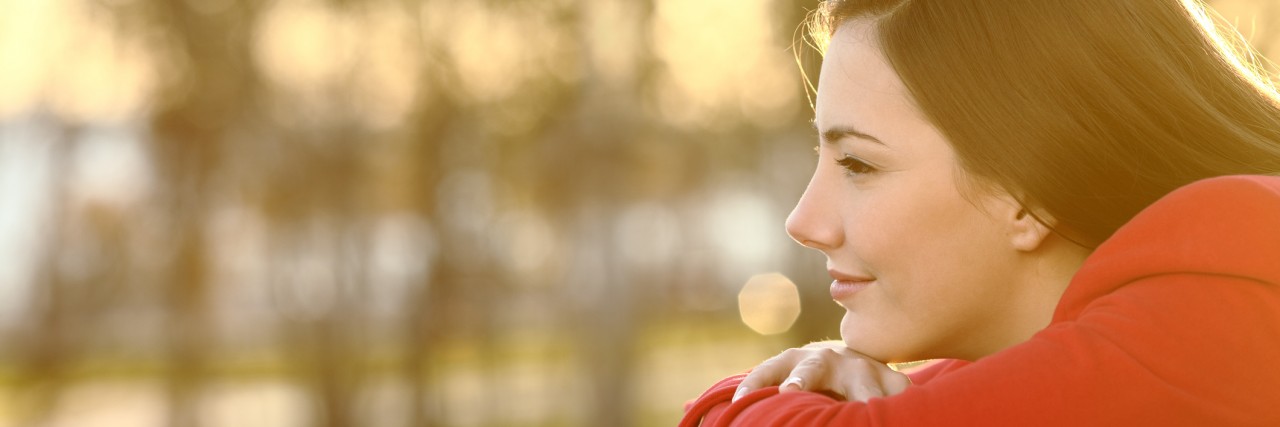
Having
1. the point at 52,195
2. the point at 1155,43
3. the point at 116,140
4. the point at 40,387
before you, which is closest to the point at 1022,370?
the point at 1155,43

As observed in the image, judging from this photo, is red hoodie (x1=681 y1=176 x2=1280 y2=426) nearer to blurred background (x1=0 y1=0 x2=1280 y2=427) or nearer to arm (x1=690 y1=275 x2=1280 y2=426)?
arm (x1=690 y1=275 x2=1280 y2=426)

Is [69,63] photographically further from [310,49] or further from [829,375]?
[829,375]

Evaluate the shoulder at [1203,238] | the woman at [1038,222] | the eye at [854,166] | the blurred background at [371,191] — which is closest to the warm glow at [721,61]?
the blurred background at [371,191]

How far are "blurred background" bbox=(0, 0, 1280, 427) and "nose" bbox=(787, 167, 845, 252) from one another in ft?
28.0

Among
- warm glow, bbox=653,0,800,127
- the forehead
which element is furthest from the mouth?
warm glow, bbox=653,0,800,127

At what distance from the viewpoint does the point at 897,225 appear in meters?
1.57

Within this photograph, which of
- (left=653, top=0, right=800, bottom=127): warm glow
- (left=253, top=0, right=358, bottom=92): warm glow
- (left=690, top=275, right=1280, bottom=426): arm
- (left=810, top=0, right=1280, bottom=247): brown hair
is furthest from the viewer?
(left=653, top=0, right=800, bottom=127): warm glow

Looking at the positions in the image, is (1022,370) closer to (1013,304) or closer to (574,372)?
(1013,304)

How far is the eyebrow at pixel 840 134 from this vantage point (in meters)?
1.56

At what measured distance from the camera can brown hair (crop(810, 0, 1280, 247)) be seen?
1.48 m

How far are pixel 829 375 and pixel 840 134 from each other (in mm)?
318

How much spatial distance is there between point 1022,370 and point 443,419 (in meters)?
9.93

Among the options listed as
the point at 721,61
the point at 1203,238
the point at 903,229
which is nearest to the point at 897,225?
the point at 903,229

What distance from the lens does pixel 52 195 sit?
33.9ft
